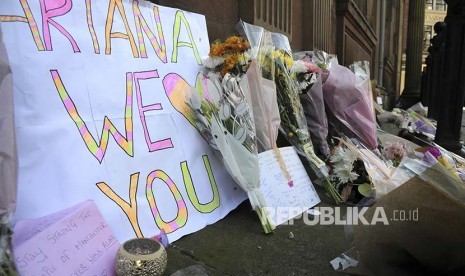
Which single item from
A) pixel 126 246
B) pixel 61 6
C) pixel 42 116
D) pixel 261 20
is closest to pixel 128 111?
pixel 42 116

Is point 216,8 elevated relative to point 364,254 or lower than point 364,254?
elevated

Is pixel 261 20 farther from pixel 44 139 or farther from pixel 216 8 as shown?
pixel 44 139

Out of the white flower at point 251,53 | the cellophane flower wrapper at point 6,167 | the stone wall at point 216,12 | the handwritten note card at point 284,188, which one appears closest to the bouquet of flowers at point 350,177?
the handwritten note card at point 284,188

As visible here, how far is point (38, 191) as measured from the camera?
1.61m

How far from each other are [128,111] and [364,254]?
132cm

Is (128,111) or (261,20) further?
(261,20)

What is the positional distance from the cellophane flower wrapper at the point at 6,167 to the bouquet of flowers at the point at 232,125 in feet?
3.33

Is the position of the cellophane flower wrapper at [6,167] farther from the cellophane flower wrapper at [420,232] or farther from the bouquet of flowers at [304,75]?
the bouquet of flowers at [304,75]

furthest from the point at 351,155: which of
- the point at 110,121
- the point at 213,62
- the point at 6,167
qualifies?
the point at 6,167

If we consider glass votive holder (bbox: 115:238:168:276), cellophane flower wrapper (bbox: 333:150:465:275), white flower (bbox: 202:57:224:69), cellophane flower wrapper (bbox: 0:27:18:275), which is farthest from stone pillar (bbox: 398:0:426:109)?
cellophane flower wrapper (bbox: 0:27:18:275)

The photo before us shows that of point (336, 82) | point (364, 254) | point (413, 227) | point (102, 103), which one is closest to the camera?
point (413, 227)

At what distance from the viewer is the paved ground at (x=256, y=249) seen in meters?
1.80

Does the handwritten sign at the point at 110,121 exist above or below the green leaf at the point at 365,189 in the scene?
above

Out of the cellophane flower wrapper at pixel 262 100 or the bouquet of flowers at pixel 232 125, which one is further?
the cellophane flower wrapper at pixel 262 100
